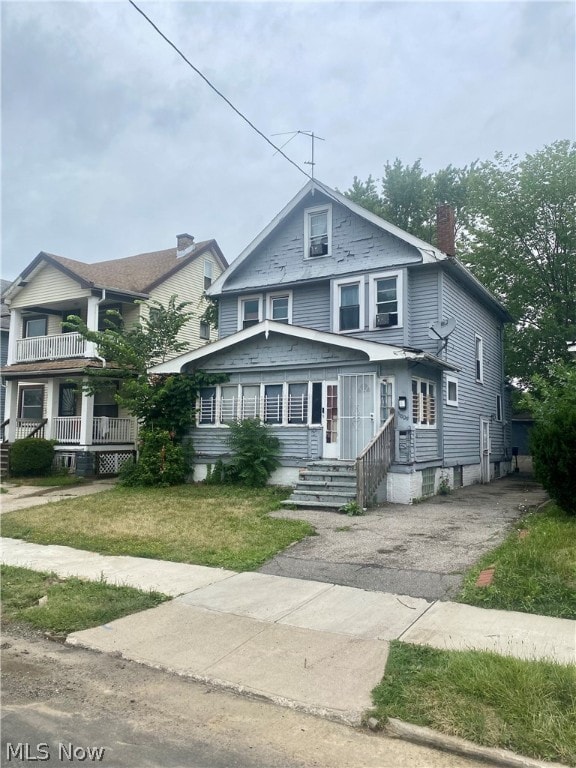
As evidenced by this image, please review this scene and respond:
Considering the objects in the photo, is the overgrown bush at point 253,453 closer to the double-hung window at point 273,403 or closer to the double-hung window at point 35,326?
the double-hung window at point 273,403

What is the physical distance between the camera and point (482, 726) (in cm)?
354

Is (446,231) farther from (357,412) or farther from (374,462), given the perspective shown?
(374,462)

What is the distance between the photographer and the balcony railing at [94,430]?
69.7 feet

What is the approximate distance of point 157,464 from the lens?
16250 mm

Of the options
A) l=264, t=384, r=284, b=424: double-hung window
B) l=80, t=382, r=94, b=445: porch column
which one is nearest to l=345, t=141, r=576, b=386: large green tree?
l=264, t=384, r=284, b=424: double-hung window

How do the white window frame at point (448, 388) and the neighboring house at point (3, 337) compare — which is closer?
the white window frame at point (448, 388)

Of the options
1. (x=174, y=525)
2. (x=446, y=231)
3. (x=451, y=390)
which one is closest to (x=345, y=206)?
(x=446, y=231)

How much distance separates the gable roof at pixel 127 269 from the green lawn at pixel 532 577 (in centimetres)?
1760

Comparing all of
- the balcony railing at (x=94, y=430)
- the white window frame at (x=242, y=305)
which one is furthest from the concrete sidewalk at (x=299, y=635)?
the balcony railing at (x=94, y=430)

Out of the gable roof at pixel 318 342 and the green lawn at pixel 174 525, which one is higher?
the gable roof at pixel 318 342

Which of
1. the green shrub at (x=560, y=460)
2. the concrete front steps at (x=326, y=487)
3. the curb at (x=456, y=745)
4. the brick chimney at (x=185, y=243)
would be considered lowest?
the curb at (x=456, y=745)

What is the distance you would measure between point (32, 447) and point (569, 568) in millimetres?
17835

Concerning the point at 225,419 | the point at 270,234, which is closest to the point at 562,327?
the point at 270,234

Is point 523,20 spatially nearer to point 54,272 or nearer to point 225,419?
point 225,419
